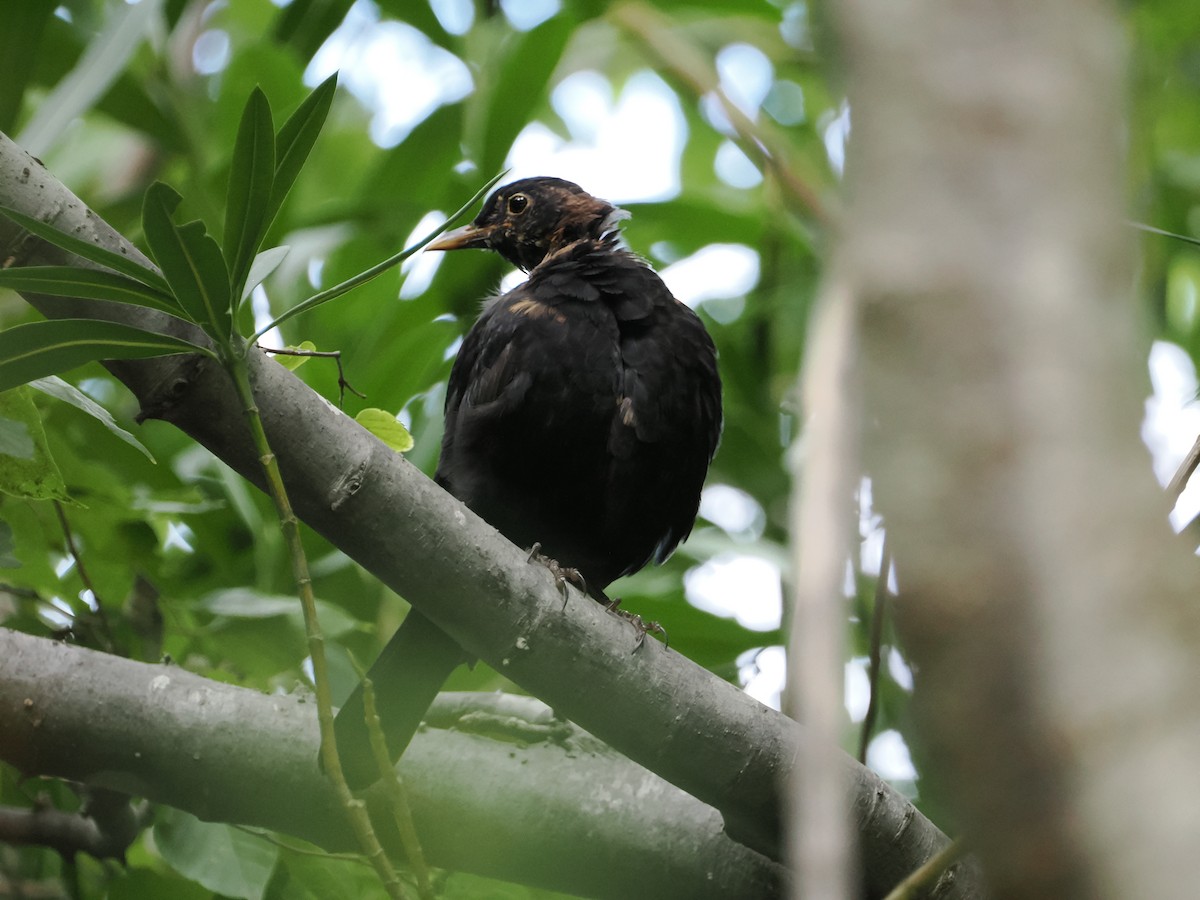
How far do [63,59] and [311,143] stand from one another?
9.84 feet

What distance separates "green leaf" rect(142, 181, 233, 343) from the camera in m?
1.98

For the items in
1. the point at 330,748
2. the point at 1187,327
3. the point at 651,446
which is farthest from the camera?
the point at 1187,327

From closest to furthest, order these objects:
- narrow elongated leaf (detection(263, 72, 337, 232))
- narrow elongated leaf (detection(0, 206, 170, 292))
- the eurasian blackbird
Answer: narrow elongated leaf (detection(0, 206, 170, 292)), narrow elongated leaf (detection(263, 72, 337, 232)), the eurasian blackbird

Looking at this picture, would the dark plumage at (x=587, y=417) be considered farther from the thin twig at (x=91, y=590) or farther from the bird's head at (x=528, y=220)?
the thin twig at (x=91, y=590)

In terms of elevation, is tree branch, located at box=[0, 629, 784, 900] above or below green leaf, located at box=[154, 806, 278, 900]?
above

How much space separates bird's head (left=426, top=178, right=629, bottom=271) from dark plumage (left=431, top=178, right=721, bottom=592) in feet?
2.48

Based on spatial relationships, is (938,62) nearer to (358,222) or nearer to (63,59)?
(358,222)

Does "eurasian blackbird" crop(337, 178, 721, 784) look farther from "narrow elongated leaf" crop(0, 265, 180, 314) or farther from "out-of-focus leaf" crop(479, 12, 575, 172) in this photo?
"narrow elongated leaf" crop(0, 265, 180, 314)

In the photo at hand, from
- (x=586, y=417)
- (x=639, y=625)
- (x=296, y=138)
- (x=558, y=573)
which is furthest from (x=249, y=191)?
(x=586, y=417)

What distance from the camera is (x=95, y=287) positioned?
203 cm

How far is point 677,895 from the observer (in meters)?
2.83

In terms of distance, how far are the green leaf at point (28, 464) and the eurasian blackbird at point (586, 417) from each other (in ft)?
3.32

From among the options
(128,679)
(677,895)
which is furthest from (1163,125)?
(128,679)

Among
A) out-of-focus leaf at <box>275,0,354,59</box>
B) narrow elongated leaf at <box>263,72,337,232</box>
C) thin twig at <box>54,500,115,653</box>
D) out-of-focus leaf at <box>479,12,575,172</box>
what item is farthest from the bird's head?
narrow elongated leaf at <box>263,72,337,232</box>
